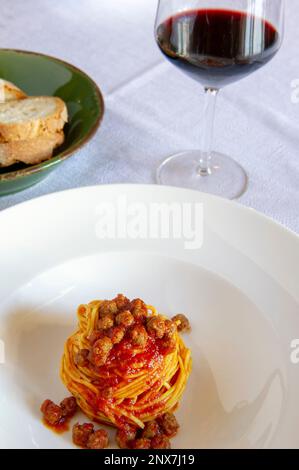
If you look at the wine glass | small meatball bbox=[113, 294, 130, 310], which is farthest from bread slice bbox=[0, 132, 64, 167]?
small meatball bbox=[113, 294, 130, 310]

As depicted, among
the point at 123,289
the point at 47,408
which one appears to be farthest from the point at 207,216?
the point at 47,408

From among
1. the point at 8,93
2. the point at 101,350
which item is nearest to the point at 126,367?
the point at 101,350

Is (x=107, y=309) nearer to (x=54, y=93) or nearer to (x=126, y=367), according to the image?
(x=126, y=367)

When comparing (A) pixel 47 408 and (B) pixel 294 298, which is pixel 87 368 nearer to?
(A) pixel 47 408

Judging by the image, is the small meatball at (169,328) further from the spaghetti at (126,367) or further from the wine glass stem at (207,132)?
the wine glass stem at (207,132)

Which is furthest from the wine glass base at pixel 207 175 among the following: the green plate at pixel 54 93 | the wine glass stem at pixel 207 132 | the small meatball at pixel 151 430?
the small meatball at pixel 151 430
